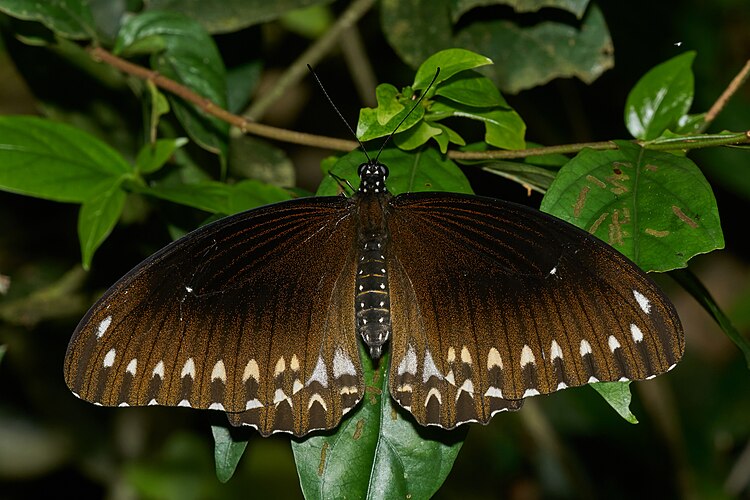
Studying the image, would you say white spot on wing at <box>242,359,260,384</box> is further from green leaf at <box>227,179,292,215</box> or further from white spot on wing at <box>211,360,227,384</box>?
green leaf at <box>227,179,292,215</box>

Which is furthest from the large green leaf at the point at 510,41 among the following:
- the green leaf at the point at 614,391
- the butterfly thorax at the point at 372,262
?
the green leaf at the point at 614,391

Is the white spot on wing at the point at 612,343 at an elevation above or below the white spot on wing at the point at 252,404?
above

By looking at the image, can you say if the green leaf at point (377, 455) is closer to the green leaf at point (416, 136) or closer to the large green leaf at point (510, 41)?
the green leaf at point (416, 136)

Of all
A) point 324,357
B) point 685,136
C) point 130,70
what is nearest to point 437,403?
point 324,357

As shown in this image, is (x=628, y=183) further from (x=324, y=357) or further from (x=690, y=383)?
(x=690, y=383)

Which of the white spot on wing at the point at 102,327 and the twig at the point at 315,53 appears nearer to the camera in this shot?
the white spot on wing at the point at 102,327

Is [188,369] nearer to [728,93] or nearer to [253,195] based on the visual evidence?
[253,195]
